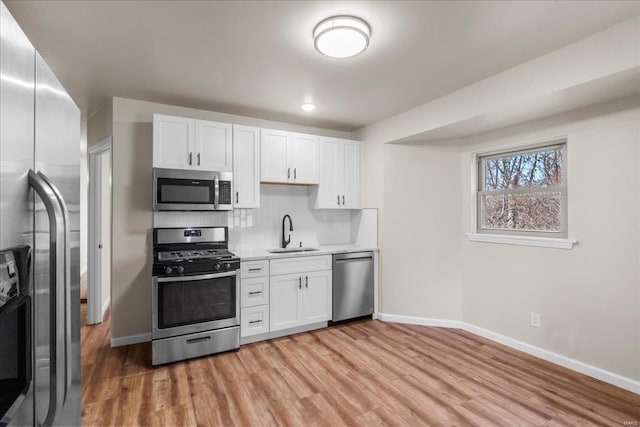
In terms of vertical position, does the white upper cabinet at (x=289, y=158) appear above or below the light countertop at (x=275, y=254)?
above

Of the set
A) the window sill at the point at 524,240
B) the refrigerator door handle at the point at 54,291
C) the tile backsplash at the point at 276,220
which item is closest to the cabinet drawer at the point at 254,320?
the tile backsplash at the point at 276,220

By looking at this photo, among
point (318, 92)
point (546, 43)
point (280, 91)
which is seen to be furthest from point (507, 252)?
point (280, 91)

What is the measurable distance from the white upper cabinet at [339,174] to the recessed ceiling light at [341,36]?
1902 mm

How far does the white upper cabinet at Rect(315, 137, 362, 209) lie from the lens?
4.13 meters

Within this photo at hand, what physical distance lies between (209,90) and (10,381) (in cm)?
288

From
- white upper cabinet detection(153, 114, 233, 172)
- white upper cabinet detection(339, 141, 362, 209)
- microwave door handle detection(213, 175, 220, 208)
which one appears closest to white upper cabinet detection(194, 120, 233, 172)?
white upper cabinet detection(153, 114, 233, 172)

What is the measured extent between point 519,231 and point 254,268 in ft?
8.96

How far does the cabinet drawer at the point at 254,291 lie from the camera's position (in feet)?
10.9

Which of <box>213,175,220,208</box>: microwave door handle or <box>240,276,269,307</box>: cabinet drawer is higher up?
<box>213,175,220,208</box>: microwave door handle

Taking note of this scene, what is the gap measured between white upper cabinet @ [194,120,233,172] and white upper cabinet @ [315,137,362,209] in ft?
3.81

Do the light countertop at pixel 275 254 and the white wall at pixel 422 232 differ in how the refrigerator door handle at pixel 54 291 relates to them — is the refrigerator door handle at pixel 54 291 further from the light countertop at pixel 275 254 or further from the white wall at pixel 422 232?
the white wall at pixel 422 232

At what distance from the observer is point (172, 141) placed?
322cm

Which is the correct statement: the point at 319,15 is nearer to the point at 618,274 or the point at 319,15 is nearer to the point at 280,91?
the point at 280,91

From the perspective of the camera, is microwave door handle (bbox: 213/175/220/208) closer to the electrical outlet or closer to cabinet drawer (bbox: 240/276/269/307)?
cabinet drawer (bbox: 240/276/269/307)
